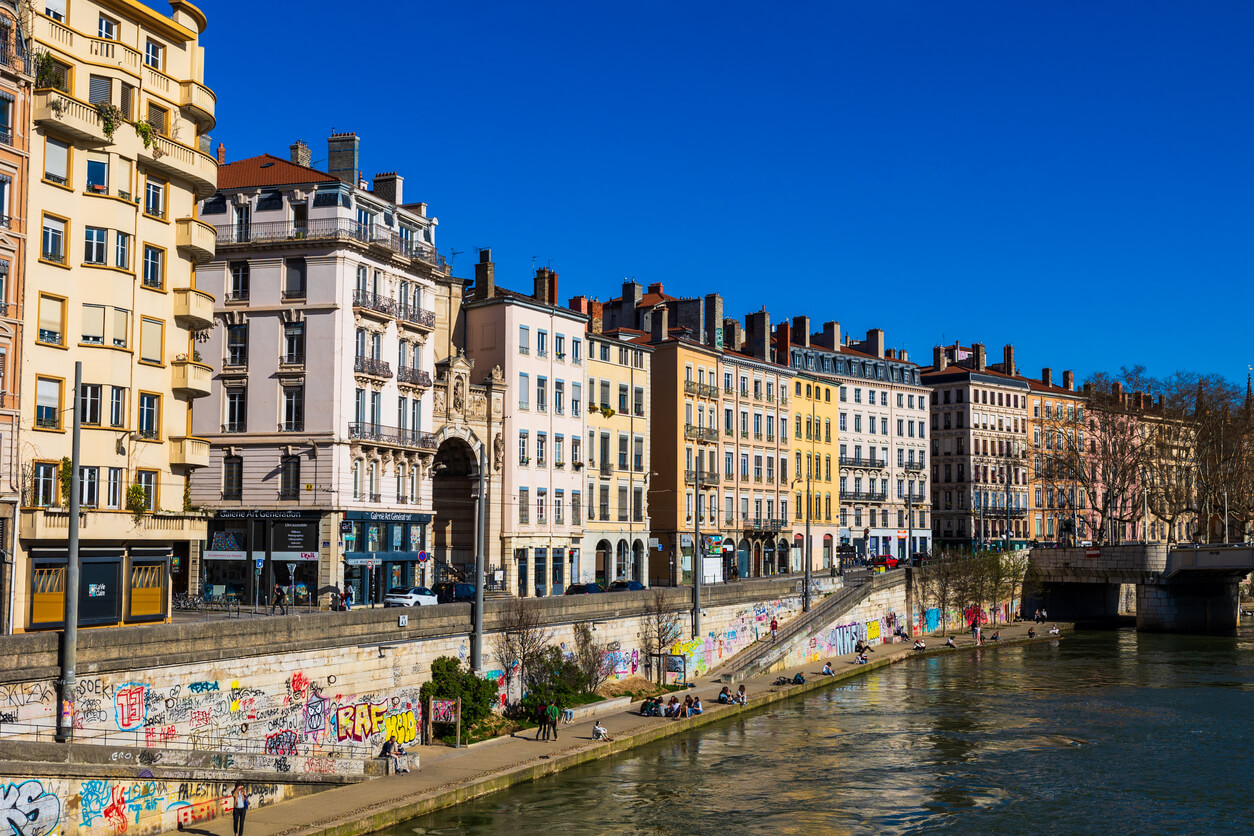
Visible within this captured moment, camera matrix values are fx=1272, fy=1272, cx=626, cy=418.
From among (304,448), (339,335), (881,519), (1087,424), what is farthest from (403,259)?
(1087,424)

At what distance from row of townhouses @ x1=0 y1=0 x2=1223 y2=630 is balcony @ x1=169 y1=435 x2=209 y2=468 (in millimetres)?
108

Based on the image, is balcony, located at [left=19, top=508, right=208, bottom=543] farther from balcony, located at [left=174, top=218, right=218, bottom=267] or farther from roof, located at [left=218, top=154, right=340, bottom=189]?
roof, located at [left=218, top=154, right=340, bottom=189]

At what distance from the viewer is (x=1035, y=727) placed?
56.4 meters

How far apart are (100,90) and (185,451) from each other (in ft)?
44.0

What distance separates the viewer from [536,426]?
8181 centimetres

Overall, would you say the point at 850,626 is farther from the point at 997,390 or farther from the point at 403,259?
the point at 997,390

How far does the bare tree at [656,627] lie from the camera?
6116 centimetres

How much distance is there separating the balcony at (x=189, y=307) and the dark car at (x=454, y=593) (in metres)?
15.8

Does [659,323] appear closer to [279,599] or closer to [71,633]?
[279,599]

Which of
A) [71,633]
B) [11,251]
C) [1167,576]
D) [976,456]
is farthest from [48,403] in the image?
[976,456]

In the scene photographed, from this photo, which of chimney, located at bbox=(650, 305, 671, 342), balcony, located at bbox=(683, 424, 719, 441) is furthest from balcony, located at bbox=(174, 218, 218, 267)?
balcony, located at bbox=(683, 424, 719, 441)

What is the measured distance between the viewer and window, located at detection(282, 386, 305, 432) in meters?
65.0

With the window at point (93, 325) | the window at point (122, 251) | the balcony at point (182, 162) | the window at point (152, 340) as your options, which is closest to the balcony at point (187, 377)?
the window at point (152, 340)

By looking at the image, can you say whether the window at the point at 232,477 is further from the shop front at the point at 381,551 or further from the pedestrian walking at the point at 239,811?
the pedestrian walking at the point at 239,811
